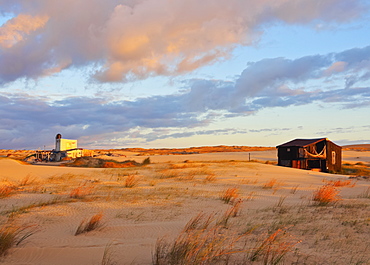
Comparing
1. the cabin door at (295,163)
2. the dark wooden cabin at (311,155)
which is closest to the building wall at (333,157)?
the dark wooden cabin at (311,155)

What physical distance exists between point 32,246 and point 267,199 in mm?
8824

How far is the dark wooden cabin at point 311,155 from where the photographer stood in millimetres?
33375

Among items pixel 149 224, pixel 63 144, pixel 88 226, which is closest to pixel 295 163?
pixel 149 224

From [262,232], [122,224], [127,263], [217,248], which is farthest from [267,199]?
[127,263]

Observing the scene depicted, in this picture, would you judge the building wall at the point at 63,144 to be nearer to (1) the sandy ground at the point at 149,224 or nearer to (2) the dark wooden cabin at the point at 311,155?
(2) the dark wooden cabin at the point at 311,155

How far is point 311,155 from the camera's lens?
3331 centimetres

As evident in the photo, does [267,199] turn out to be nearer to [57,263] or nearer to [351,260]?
[351,260]

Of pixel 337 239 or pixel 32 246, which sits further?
pixel 337 239

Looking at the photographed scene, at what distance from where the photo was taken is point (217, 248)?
5.22 meters

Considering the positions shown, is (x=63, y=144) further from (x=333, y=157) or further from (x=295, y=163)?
(x=333, y=157)

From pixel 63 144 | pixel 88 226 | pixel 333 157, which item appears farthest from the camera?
pixel 63 144

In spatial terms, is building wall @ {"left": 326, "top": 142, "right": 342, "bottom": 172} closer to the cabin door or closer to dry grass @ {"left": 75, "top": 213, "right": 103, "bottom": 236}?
the cabin door

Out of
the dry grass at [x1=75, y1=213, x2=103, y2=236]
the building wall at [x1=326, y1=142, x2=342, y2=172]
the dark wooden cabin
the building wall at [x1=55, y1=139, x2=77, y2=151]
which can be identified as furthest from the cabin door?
the building wall at [x1=55, y1=139, x2=77, y2=151]

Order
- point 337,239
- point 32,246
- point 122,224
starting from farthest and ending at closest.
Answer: point 122,224 < point 337,239 < point 32,246
